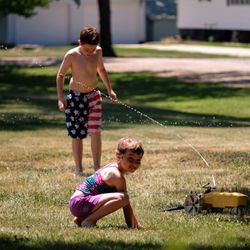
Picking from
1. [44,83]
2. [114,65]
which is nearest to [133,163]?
[44,83]

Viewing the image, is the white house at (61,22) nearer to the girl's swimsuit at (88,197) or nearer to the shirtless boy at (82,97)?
the shirtless boy at (82,97)

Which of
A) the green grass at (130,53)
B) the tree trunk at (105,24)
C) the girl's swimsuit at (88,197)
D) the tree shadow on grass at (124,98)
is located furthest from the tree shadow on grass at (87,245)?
the green grass at (130,53)

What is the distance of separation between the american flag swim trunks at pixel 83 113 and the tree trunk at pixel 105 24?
93.9 feet

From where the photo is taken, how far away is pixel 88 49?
1071 centimetres

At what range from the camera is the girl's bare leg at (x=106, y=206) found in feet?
25.2

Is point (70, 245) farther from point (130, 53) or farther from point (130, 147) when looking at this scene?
point (130, 53)

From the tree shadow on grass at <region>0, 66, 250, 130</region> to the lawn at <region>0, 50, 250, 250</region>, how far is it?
0.17 ft

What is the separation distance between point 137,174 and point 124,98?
16.5 meters

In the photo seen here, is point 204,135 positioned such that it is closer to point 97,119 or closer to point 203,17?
point 97,119

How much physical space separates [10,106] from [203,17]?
131 ft

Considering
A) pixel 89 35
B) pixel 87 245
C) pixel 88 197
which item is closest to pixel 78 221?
pixel 88 197

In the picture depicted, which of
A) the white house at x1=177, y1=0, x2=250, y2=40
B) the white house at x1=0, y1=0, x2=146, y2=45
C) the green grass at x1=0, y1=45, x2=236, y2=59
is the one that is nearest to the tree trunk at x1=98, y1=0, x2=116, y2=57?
the green grass at x1=0, y1=45, x2=236, y2=59

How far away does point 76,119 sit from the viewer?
1105 centimetres

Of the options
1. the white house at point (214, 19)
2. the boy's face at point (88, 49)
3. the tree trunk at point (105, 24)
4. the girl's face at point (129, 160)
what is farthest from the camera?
the white house at point (214, 19)
